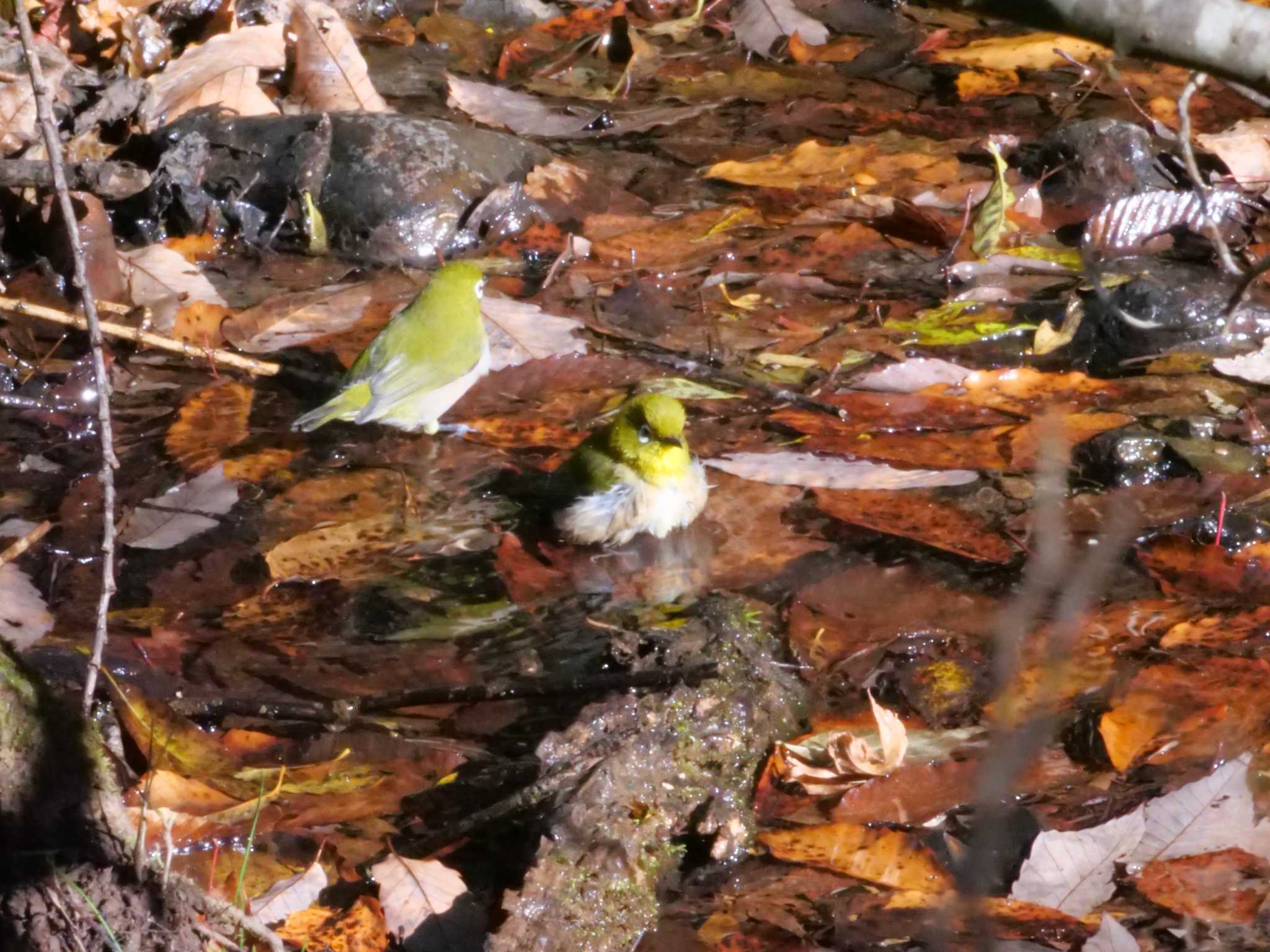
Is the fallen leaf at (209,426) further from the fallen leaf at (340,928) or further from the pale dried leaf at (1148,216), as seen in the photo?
the pale dried leaf at (1148,216)

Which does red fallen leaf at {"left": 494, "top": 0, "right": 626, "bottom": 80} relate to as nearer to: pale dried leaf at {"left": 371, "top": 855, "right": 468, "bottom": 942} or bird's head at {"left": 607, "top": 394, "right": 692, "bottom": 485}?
bird's head at {"left": 607, "top": 394, "right": 692, "bottom": 485}

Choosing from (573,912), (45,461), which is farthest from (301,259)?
(573,912)

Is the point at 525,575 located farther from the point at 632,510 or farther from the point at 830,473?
the point at 830,473

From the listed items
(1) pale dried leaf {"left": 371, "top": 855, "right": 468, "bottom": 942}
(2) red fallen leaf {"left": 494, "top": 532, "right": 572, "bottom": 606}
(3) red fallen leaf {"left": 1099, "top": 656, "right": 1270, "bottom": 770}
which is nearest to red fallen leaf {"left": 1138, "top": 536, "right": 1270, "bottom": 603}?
(3) red fallen leaf {"left": 1099, "top": 656, "right": 1270, "bottom": 770}

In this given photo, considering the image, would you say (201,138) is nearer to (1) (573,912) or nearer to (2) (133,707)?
(2) (133,707)

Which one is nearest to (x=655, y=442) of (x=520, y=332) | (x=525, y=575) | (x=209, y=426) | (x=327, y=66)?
(x=525, y=575)

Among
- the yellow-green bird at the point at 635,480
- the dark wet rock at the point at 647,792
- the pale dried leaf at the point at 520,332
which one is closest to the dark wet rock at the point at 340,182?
the pale dried leaf at the point at 520,332
